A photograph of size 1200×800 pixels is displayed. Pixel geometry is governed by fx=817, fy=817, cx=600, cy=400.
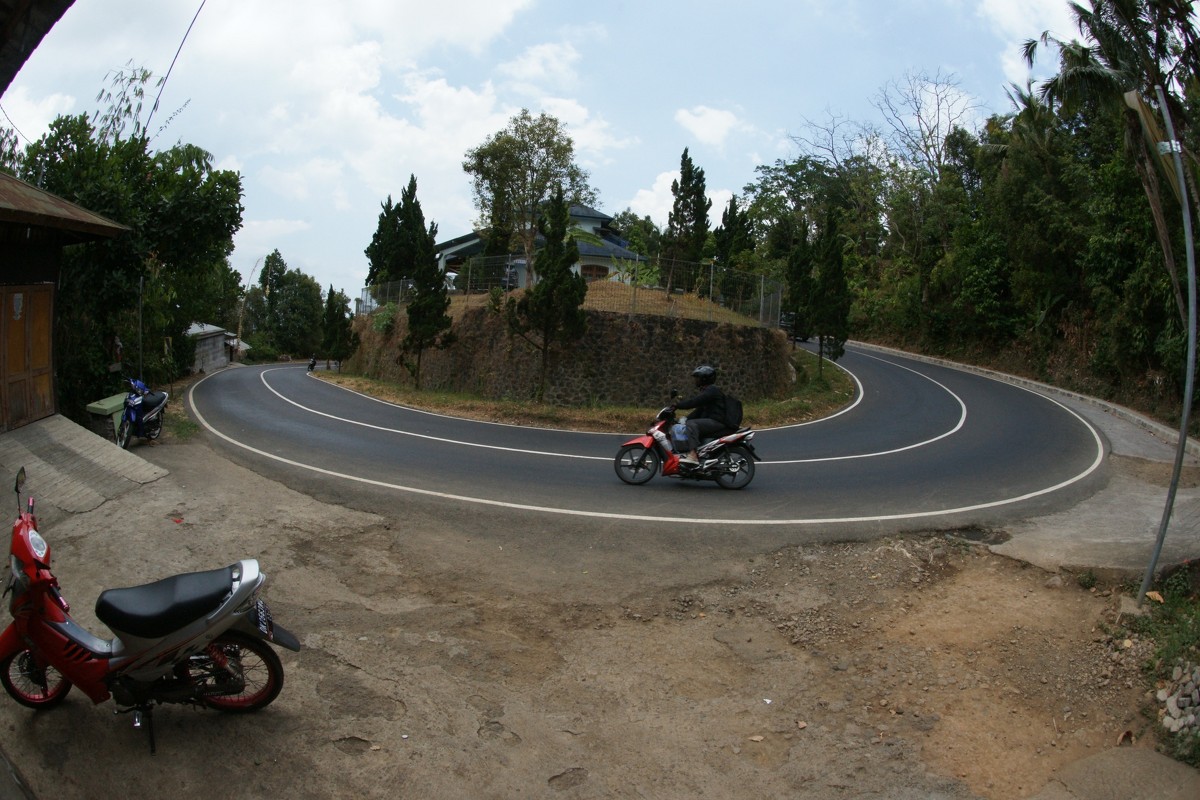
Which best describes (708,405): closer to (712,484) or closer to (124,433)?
(712,484)

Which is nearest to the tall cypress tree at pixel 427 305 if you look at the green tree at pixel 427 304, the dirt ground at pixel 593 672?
the green tree at pixel 427 304

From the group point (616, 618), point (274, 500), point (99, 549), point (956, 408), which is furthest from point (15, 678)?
point (956, 408)

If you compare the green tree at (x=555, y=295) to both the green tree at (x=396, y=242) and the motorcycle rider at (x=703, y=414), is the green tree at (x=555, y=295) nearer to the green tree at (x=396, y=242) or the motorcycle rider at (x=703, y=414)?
the motorcycle rider at (x=703, y=414)

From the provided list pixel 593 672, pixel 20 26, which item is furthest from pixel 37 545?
pixel 593 672

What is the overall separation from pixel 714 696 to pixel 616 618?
1.40m

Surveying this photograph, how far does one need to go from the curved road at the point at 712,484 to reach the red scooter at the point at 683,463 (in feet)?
0.71

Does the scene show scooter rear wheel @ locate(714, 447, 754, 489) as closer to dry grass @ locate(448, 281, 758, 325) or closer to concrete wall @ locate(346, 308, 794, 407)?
concrete wall @ locate(346, 308, 794, 407)

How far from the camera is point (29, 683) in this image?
488 centimetres

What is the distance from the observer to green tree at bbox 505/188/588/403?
20.9 metres

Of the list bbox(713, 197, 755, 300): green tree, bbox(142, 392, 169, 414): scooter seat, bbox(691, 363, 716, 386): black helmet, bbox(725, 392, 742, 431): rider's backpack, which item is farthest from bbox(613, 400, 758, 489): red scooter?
bbox(713, 197, 755, 300): green tree

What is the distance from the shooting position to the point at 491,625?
685cm

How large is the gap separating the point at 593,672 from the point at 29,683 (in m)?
3.64

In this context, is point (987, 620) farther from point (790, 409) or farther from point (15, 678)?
point (790, 409)

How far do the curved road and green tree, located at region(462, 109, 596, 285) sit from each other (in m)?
10.5
